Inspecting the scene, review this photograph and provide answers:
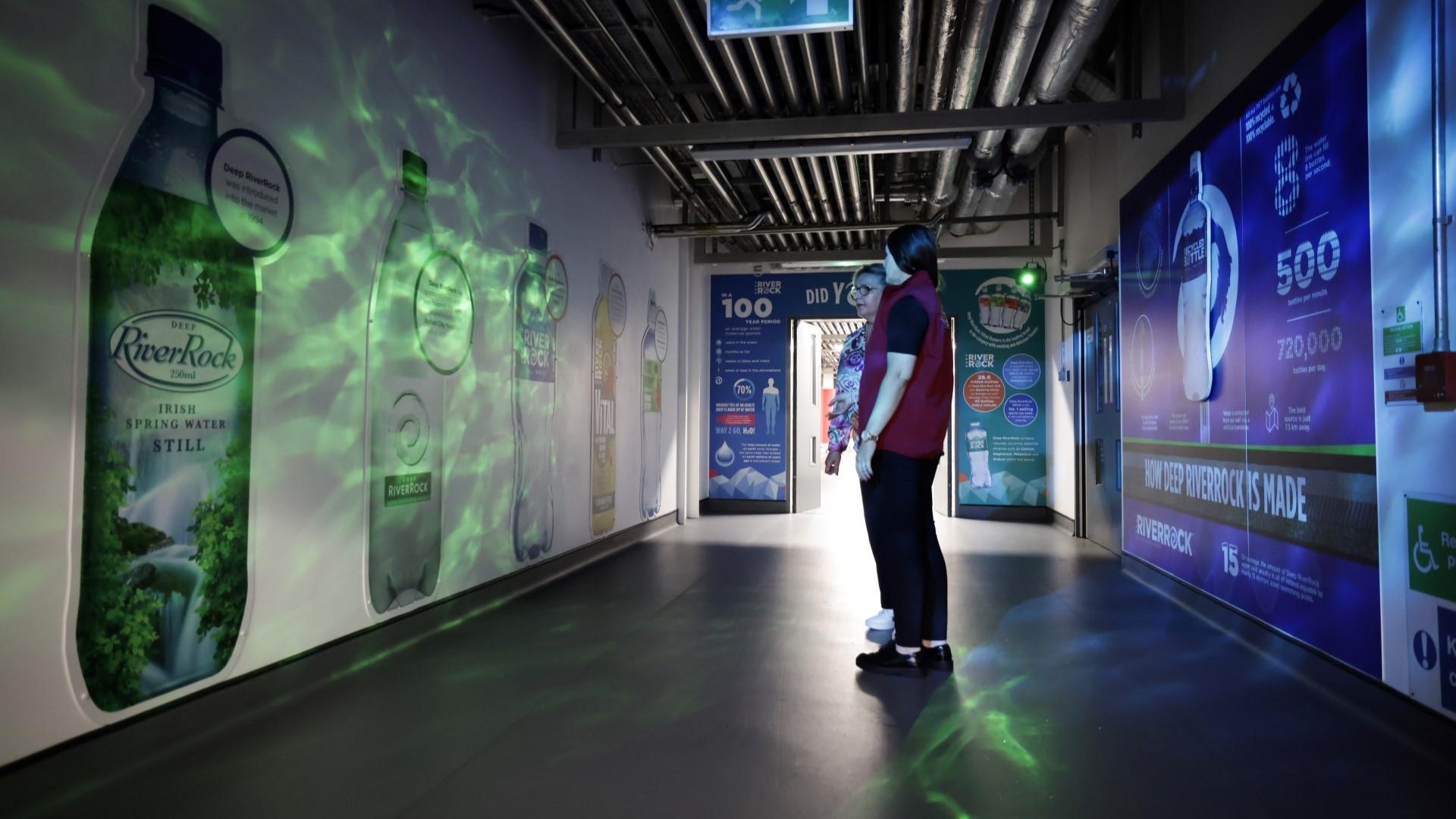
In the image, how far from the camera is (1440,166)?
2074 millimetres

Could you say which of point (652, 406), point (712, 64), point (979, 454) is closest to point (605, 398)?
point (652, 406)

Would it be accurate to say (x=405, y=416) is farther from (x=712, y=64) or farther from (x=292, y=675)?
(x=712, y=64)

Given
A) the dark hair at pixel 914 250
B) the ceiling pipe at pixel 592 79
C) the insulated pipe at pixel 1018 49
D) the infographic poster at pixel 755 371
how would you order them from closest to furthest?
1. the dark hair at pixel 914 250
2. the insulated pipe at pixel 1018 49
3. the ceiling pipe at pixel 592 79
4. the infographic poster at pixel 755 371

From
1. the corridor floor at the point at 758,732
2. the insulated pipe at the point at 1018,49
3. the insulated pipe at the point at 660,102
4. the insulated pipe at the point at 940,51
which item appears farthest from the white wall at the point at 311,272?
the insulated pipe at the point at 1018,49

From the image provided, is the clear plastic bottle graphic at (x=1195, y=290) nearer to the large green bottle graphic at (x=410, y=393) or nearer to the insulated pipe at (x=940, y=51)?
the insulated pipe at (x=940, y=51)

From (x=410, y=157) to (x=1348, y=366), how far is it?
3.37 meters

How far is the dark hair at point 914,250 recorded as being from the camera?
2.84 metres

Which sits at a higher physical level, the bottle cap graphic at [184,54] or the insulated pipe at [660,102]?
the insulated pipe at [660,102]

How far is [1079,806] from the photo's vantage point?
5.65ft

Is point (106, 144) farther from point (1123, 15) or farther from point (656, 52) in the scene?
point (1123, 15)

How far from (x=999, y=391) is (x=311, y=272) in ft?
22.9

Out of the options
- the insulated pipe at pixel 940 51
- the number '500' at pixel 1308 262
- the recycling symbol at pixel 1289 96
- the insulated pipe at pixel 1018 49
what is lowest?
the number '500' at pixel 1308 262

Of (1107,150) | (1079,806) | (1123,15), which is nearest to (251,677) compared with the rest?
(1079,806)

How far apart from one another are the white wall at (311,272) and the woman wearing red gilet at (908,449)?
1810 mm
